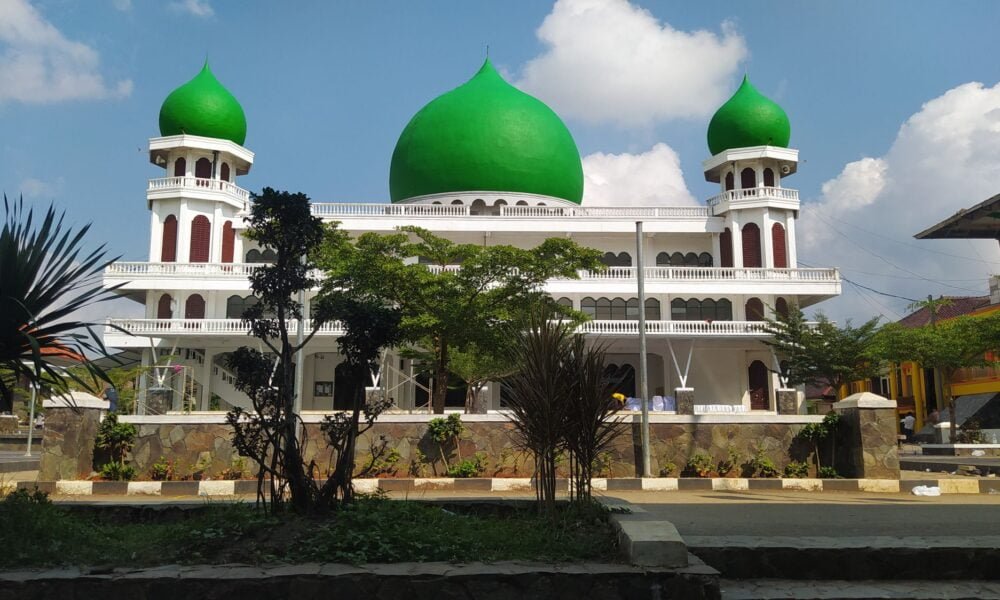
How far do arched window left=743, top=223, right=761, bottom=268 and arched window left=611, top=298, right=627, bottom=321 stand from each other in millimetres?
5689

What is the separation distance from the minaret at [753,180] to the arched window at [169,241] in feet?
72.4

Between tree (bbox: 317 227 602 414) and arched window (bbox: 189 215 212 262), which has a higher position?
arched window (bbox: 189 215 212 262)

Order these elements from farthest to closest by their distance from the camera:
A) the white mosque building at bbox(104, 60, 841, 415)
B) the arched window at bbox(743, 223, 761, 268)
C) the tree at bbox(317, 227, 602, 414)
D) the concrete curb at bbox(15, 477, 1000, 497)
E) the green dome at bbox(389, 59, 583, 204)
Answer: the green dome at bbox(389, 59, 583, 204), the arched window at bbox(743, 223, 761, 268), the white mosque building at bbox(104, 60, 841, 415), the tree at bbox(317, 227, 602, 414), the concrete curb at bbox(15, 477, 1000, 497)

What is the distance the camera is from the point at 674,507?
1048 cm

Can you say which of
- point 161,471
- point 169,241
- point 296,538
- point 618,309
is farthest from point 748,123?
point 296,538

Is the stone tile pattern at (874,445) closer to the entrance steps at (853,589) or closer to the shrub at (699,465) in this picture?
the shrub at (699,465)

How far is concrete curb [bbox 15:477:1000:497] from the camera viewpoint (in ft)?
42.6

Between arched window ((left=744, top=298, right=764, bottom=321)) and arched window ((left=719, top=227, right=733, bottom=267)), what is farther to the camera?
arched window ((left=719, top=227, right=733, bottom=267))

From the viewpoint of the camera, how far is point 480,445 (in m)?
14.5

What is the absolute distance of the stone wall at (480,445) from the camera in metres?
14.0

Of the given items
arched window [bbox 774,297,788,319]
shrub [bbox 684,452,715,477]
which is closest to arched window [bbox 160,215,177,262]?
arched window [bbox 774,297,788,319]

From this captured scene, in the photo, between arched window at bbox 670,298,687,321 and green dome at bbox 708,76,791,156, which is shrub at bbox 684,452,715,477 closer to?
arched window at bbox 670,298,687,321

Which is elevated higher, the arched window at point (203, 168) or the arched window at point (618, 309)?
the arched window at point (203, 168)

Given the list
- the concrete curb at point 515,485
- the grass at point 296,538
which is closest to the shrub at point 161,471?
the concrete curb at point 515,485
